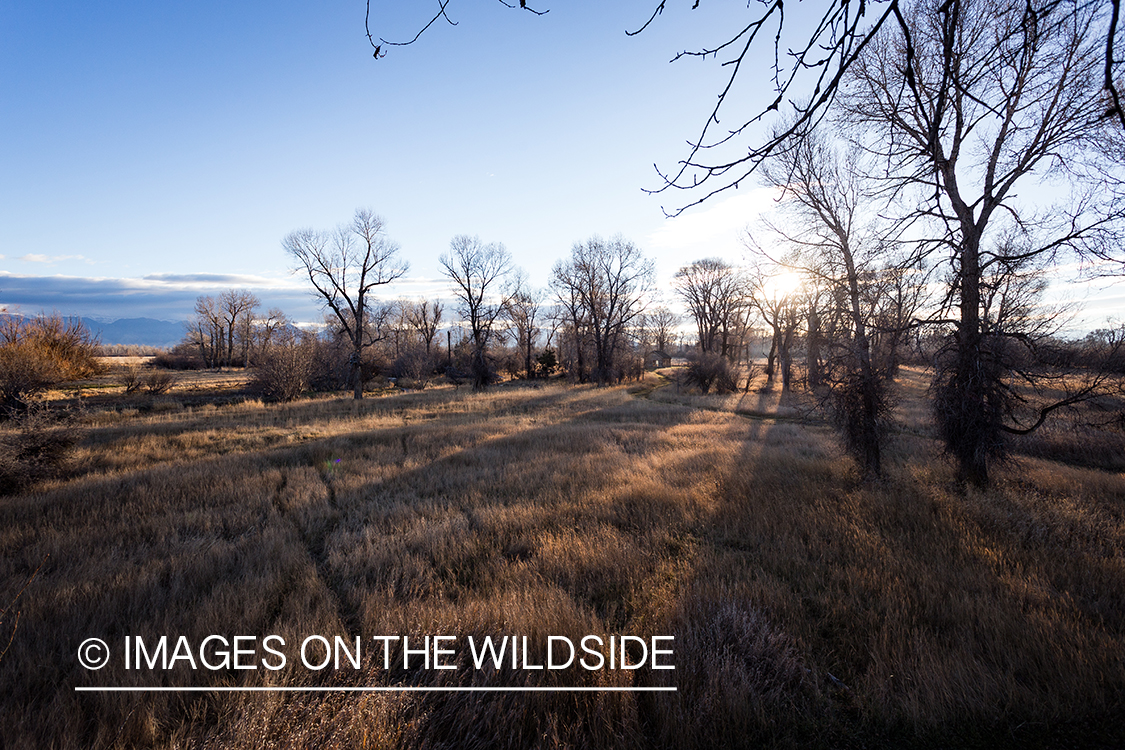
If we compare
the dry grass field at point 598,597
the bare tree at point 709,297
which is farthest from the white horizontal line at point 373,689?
the bare tree at point 709,297

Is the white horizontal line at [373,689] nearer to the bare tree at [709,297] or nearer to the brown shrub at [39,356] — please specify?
the brown shrub at [39,356]

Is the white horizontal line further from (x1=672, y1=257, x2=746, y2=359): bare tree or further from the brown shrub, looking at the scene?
(x1=672, y1=257, x2=746, y2=359): bare tree

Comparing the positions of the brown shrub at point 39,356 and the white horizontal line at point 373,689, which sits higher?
the brown shrub at point 39,356

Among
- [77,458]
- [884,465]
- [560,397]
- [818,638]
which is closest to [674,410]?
[560,397]

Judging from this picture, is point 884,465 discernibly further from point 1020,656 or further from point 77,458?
point 77,458

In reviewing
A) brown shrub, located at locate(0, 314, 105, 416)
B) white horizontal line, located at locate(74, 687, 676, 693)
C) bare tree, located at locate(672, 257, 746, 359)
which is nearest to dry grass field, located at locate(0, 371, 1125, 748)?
white horizontal line, located at locate(74, 687, 676, 693)

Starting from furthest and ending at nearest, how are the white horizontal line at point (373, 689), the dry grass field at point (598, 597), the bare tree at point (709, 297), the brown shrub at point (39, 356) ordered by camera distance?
the bare tree at point (709, 297) → the brown shrub at point (39, 356) → the white horizontal line at point (373, 689) → the dry grass field at point (598, 597)

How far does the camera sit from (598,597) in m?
4.05

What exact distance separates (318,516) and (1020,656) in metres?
7.89

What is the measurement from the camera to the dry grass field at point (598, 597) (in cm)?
256

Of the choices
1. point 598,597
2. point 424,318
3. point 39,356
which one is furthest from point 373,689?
point 424,318

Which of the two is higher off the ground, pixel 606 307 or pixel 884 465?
pixel 606 307

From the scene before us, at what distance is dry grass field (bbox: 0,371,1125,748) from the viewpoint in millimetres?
2557

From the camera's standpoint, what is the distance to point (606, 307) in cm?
4156
